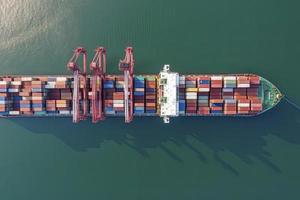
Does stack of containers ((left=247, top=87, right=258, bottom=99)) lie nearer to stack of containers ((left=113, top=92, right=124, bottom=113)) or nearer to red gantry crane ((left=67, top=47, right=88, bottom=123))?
stack of containers ((left=113, top=92, right=124, bottom=113))

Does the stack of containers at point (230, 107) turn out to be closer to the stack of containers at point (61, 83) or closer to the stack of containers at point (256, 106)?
the stack of containers at point (256, 106)

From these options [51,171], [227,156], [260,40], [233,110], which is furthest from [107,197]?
[260,40]

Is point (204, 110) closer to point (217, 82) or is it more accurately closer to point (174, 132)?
point (217, 82)

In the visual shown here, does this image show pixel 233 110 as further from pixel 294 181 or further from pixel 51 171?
pixel 51 171

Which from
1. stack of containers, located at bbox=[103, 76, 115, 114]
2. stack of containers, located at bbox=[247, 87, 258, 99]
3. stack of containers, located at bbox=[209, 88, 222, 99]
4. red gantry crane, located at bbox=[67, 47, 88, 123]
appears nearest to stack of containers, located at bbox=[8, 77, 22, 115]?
red gantry crane, located at bbox=[67, 47, 88, 123]

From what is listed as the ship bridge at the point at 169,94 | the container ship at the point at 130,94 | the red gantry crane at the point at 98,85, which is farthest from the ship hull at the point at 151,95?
the ship bridge at the point at 169,94

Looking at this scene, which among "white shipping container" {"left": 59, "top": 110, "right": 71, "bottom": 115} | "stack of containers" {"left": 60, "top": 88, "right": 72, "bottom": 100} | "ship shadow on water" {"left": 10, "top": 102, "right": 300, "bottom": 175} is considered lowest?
"ship shadow on water" {"left": 10, "top": 102, "right": 300, "bottom": 175}

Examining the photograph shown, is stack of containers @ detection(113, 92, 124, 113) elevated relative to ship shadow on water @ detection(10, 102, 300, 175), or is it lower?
elevated
